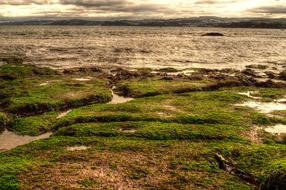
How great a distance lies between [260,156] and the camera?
21141mm

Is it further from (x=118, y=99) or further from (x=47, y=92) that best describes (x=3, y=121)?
(x=118, y=99)

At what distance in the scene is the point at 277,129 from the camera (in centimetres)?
2708

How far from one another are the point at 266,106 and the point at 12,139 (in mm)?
21918

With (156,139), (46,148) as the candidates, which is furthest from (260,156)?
(46,148)

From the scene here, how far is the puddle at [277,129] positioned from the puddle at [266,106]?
378 cm

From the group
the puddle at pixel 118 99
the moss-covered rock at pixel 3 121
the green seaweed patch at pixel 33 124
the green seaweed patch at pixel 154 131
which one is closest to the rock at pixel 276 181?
the green seaweed patch at pixel 154 131

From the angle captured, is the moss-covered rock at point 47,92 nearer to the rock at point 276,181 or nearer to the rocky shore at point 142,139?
the rocky shore at point 142,139

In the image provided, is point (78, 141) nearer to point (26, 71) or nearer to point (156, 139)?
point (156, 139)

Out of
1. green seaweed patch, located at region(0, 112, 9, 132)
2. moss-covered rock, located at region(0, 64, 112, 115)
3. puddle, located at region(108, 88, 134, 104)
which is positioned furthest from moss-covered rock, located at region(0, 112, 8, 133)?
puddle, located at region(108, 88, 134, 104)

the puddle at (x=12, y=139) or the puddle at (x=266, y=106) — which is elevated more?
the puddle at (x=266, y=106)

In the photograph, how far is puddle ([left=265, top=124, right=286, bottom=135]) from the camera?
2628cm

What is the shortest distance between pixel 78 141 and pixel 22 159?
3.90m

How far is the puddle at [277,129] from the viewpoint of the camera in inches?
1035

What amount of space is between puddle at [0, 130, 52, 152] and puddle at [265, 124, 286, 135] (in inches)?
623
